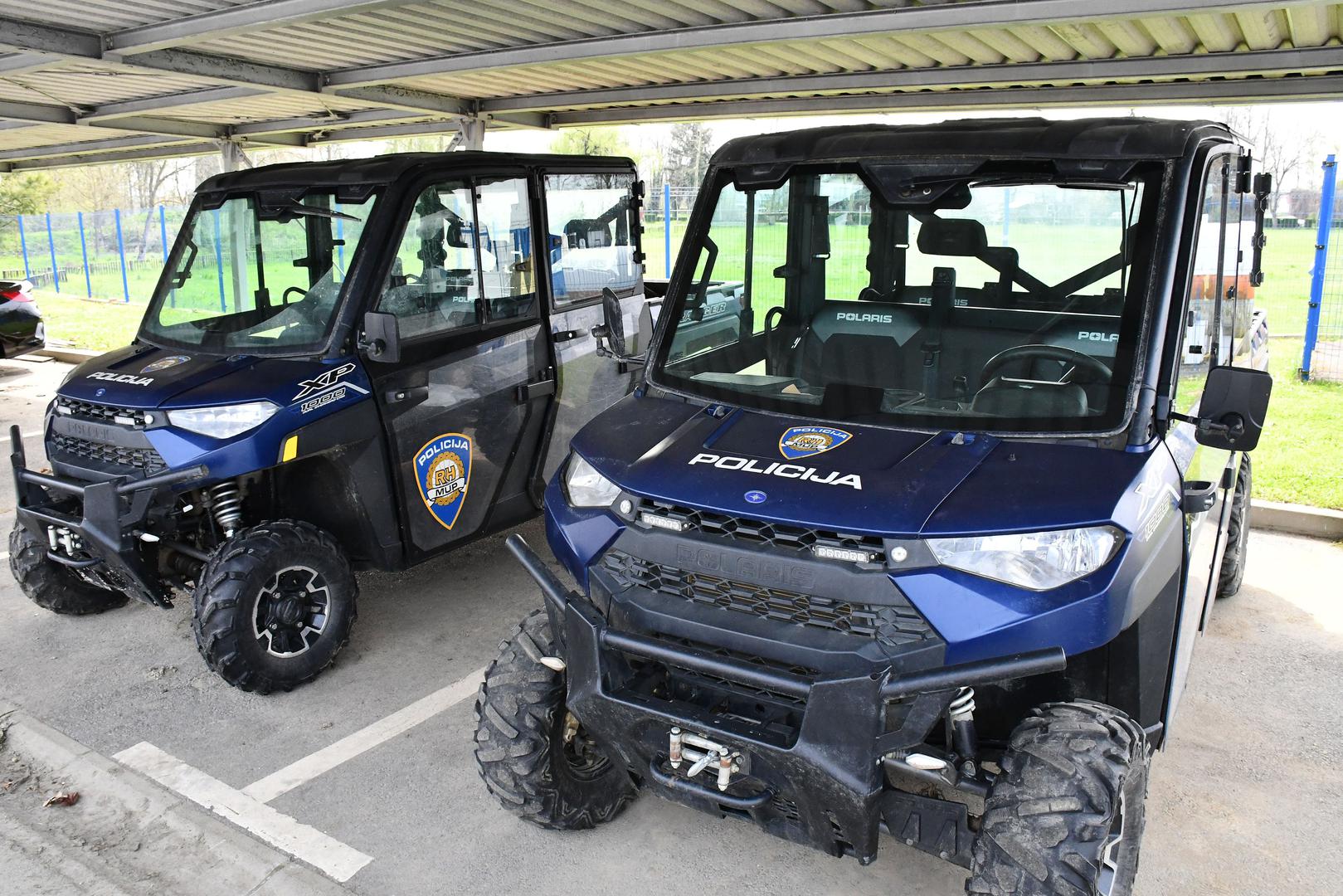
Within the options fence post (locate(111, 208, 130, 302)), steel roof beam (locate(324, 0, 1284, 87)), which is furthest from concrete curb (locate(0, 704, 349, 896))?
fence post (locate(111, 208, 130, 302))

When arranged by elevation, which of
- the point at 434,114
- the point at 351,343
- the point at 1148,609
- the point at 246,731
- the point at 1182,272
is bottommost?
the point at 246,731

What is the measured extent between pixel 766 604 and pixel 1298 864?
2204 mm

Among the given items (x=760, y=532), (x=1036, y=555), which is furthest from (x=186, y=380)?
(x=1036, y=555)

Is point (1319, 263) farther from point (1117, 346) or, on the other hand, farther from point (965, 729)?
point (965, 729)

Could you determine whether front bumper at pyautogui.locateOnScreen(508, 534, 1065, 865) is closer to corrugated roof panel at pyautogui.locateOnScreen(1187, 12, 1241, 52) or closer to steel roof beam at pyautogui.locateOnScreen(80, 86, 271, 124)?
corrugated roof panel at pyautogui.locateOnScreen(1187, 12, 1241, 52)

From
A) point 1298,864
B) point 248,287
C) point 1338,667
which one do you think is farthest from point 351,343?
point 1338,667

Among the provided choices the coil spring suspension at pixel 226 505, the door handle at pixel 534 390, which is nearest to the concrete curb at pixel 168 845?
the coil spring suspension at pixel 226 505

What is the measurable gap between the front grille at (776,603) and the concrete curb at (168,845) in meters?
1.54

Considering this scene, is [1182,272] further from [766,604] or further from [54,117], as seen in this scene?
[54,117]

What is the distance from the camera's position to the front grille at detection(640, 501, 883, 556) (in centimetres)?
276

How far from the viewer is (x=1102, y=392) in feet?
10.2

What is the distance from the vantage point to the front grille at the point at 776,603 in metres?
2.68

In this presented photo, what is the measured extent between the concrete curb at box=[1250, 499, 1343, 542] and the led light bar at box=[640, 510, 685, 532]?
5089 mm

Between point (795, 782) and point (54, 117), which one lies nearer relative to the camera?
point (795, 782)
